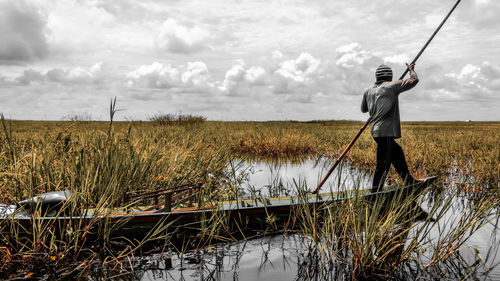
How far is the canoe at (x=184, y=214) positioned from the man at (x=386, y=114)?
0.54 meters

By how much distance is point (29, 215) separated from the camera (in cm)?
403

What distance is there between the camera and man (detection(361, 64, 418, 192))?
5586 mm

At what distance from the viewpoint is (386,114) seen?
5684mm

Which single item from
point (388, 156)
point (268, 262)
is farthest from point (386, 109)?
point (268, 262)

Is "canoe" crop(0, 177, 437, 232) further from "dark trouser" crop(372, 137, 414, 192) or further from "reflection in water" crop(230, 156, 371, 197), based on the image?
"reflection in water" crop(230, 156, 371, 197)

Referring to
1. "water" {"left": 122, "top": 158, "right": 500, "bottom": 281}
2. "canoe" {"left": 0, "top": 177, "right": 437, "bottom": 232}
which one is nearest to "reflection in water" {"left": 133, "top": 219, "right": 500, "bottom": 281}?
"water" {"left": 122, "top": 158, "right": 500, "bottom": 281}

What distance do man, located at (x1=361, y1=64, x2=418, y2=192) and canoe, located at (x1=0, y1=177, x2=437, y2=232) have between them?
0.54 meters

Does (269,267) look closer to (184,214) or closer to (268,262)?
(268,262)

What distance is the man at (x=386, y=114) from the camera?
5586 mm

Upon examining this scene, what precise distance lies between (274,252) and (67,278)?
2447 mm

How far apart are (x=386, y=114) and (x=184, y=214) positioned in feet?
11.9

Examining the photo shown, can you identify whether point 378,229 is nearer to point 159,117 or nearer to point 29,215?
point 29,215

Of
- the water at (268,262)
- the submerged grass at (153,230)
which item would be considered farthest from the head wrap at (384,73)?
the water at (268,262)

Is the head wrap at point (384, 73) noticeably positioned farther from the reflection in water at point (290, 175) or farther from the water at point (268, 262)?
the reflection in water at point (290, 175)
